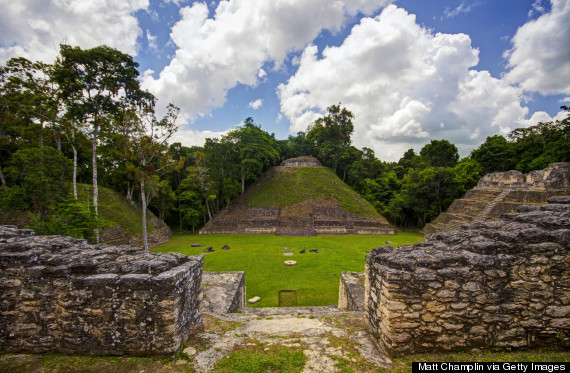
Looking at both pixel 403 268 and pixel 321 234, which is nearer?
pixel 403 268

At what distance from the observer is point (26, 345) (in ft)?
11.3

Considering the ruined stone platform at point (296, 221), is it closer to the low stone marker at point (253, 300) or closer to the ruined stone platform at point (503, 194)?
the ruined stone platform at point (503, 194)

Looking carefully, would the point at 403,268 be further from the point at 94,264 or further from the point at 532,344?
the point at 94,264

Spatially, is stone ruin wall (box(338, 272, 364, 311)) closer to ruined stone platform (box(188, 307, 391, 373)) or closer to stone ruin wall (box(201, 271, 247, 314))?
ruined stone platform (box(188, 307, 391, 373))

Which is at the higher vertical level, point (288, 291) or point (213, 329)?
point (213, 329)

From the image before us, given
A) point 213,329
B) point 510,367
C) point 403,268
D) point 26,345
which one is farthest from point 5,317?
point 510,367

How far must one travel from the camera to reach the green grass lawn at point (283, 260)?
9312 mm

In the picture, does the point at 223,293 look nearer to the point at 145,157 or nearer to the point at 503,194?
the point at 145,157

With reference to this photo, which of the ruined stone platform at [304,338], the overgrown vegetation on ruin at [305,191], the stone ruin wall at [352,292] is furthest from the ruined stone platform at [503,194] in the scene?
the ruined stone platform at [304,338]

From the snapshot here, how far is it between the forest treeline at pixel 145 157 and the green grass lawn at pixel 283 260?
21.1 feet

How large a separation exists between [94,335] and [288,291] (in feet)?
23.2

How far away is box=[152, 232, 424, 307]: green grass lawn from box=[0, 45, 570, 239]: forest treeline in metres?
6.44

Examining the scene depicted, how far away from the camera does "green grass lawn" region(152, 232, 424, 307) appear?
931 centimetres

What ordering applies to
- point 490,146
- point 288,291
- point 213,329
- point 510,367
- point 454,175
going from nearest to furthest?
point 510,367
point 213,329
point 288,291
point 454,175
point 490,146
